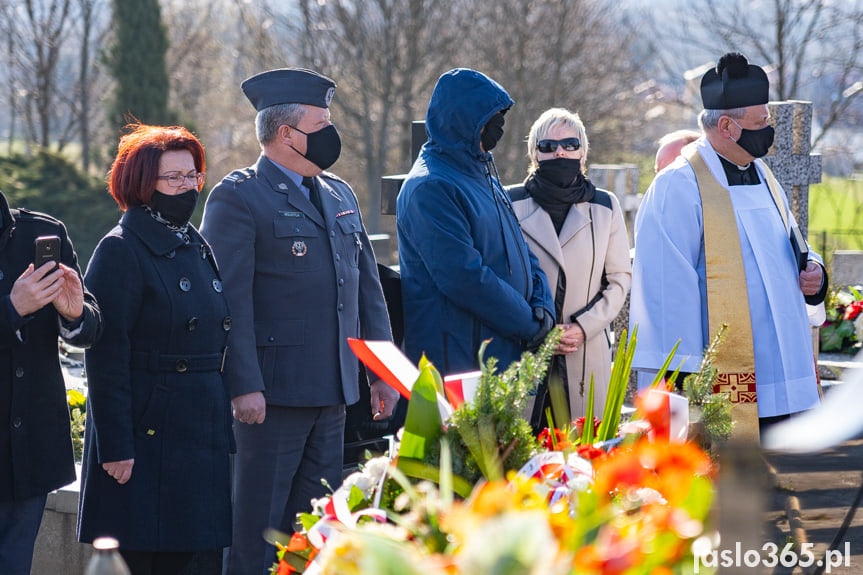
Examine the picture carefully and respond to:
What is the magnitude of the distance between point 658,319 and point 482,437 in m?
2.32

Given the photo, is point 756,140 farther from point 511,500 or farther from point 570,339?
point 511,500

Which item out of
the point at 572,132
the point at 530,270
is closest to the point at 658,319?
the point at 530,270

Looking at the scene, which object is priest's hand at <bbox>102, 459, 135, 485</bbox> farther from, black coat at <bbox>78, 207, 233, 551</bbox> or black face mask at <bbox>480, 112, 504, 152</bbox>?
black face mask at <bbox>480, 112, 504, 152</bbox>

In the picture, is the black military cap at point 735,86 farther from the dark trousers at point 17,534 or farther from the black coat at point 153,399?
the dark trousers at point 17,534

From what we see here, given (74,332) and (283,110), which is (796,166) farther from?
(74,332)

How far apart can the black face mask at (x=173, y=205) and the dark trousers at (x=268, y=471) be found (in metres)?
0.81

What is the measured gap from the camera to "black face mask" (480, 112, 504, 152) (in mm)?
4035

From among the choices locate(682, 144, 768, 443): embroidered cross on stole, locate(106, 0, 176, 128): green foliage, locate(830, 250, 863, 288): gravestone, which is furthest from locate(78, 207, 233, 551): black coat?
locate(106, 0, 176, 128): green foliage

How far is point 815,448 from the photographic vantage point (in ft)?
4.82

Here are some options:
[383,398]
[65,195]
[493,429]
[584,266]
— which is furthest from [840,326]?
[65,195]

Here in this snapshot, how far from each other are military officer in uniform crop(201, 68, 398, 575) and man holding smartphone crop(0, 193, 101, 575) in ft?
1.96

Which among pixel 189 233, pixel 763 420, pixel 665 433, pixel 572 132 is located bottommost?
pixel 763 420

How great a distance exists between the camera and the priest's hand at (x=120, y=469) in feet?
10.5

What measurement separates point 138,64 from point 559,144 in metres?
17.9
